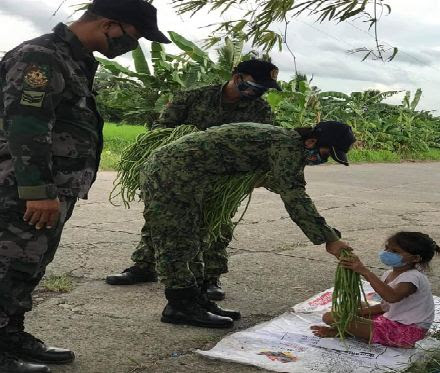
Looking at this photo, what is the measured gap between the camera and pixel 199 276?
13.4ft

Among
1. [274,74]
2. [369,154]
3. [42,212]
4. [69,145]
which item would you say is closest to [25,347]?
[42,212]

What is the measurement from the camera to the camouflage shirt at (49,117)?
260 cm

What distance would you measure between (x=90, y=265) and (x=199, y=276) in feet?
3.92

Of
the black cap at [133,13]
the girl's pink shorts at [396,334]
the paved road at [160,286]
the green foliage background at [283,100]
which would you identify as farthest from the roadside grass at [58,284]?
the green foliage background at [283,100]

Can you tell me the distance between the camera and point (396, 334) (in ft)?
11.5

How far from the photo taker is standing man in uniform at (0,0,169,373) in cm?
261

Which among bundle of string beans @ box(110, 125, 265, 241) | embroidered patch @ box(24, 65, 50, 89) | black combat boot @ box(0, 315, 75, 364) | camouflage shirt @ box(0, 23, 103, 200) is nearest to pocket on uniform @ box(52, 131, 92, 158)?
camouflage shirt @ box(0, 23, 103, 200)

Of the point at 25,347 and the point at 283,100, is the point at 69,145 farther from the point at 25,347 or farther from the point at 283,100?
the point at 283,100

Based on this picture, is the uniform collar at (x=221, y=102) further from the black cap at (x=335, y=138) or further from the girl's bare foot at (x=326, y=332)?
the girl's bare foot at (x=326, y=332)

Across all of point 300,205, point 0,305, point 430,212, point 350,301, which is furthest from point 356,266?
point 430,212

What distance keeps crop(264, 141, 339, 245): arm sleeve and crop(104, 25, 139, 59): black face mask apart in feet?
3.18

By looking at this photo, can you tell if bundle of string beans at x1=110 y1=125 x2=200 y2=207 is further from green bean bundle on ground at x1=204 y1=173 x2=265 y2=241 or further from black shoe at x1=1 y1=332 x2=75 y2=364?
black shoe at x1=1 y1=332 x2=75 y2=364

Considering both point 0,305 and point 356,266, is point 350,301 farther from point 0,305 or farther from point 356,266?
point 0,305

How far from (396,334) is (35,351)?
5.57ft
